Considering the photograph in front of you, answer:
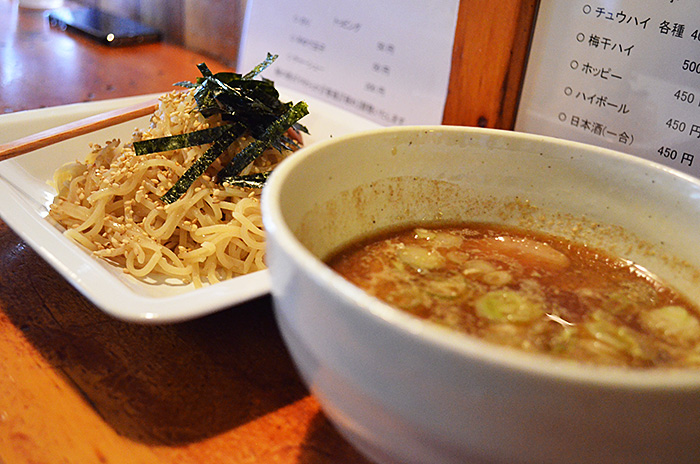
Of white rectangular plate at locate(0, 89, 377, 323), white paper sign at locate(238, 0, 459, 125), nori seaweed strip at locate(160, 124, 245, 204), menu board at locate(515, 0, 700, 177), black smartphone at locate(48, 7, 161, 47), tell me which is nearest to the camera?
white rectangular plate at locate(0, 89, 377, 323)

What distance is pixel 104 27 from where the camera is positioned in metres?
3.62

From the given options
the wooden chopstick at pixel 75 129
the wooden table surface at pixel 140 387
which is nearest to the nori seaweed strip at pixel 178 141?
the wooden chopstick at pixel 75 129

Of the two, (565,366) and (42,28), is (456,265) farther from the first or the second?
(42,28)

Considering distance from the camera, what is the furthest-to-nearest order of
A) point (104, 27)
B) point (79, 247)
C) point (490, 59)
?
point (104, 27), point (490, 59), point (79, 247)

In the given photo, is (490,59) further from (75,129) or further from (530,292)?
(75,129)

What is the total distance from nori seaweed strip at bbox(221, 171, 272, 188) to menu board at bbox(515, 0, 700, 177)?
0.79m

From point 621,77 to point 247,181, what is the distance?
101cm

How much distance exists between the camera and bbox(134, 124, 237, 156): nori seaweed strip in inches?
63.4

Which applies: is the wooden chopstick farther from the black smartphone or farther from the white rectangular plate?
the black smartphone

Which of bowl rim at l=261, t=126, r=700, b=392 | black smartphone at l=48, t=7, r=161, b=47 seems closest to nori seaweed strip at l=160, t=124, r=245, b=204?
bowl rim at l=261, t=126, r=700, b=392

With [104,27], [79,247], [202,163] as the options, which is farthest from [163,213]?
[104,27]

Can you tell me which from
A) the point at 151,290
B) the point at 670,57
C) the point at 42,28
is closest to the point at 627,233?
the point at 670,57

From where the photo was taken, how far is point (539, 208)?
1.12 meters

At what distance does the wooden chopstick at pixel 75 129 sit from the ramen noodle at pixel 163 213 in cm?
8
